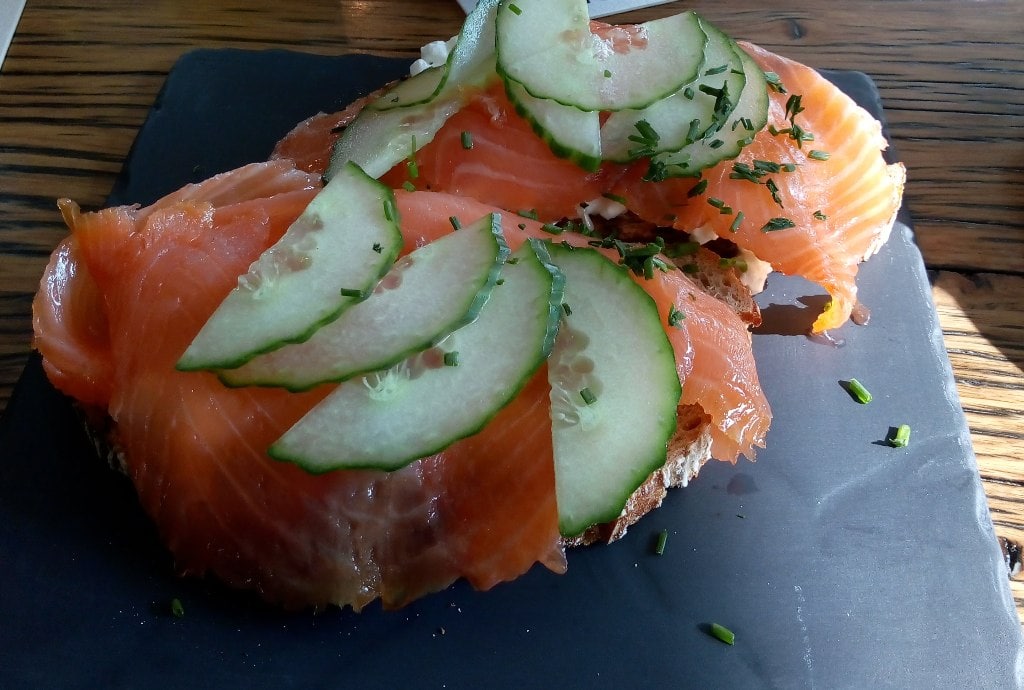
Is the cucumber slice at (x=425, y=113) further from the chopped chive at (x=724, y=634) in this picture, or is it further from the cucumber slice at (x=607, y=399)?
the chopped chive at (x=724, y=634)

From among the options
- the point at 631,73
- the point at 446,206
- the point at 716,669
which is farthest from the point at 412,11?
the point at 716,669

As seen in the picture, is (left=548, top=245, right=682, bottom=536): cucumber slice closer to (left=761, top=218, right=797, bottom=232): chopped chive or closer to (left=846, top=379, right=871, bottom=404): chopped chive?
(left=761, top=218, right=797, bottom=232): chopped chive

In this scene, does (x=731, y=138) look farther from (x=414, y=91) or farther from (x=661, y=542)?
(x=661, y=542)

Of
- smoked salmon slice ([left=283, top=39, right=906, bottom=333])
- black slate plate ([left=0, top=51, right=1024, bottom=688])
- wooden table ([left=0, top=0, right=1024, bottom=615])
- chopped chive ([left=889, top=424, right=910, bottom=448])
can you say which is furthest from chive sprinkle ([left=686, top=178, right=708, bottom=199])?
wooden table ([left=0, top=0, right=1024, bottom=615])

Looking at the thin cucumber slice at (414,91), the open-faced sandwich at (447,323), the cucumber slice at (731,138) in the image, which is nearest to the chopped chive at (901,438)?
the open-faced sandwich at (447,323)

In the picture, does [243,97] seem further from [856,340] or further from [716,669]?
[716,669]

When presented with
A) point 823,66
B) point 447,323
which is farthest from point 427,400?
point 823,66
